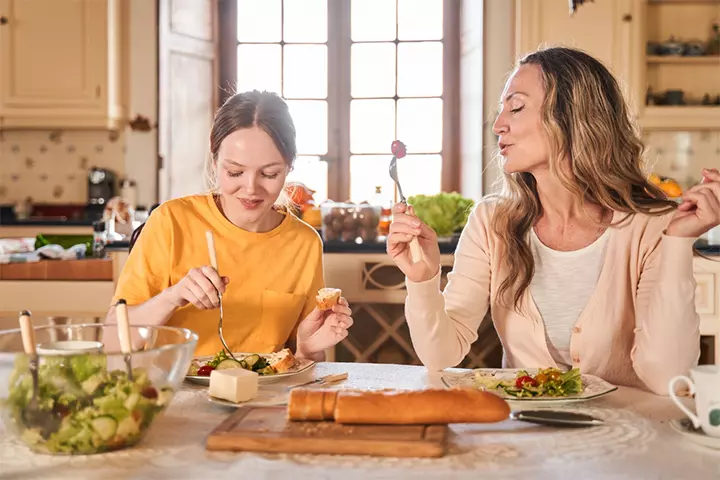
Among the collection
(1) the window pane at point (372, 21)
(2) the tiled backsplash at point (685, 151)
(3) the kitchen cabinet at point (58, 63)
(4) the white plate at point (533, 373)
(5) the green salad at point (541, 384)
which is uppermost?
(1) the window pane at point (372, 21)

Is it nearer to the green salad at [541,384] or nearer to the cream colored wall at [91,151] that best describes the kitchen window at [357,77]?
the cream colored wall at [91,151]

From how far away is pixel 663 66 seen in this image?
481cm

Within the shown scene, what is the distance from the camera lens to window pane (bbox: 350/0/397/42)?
5.21 metres

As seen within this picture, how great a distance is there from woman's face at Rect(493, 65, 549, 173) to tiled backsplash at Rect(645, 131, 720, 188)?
345 centimetres

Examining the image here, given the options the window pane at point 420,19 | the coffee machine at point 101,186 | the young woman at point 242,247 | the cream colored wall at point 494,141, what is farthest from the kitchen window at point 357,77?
the young woman at point 242,247

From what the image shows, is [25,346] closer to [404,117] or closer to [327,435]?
[327,435]

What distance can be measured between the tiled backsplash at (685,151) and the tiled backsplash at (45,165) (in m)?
3.35

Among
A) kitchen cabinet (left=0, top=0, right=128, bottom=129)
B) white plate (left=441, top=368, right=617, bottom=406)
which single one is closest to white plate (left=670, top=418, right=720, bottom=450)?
white plate (left=441, top=368, right=617, bottom=406)

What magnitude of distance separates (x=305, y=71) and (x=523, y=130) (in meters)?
3.70

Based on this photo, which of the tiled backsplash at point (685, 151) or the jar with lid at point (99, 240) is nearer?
the jar with lid at point (99, 240)

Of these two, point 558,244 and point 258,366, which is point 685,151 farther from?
point 258,366

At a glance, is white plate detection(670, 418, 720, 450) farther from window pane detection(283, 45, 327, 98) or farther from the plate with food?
window pane detection(283, 45, 327, 98)

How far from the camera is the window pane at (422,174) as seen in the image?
→ 5.25 meters

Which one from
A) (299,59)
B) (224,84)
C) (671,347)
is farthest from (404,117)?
(671,347)
